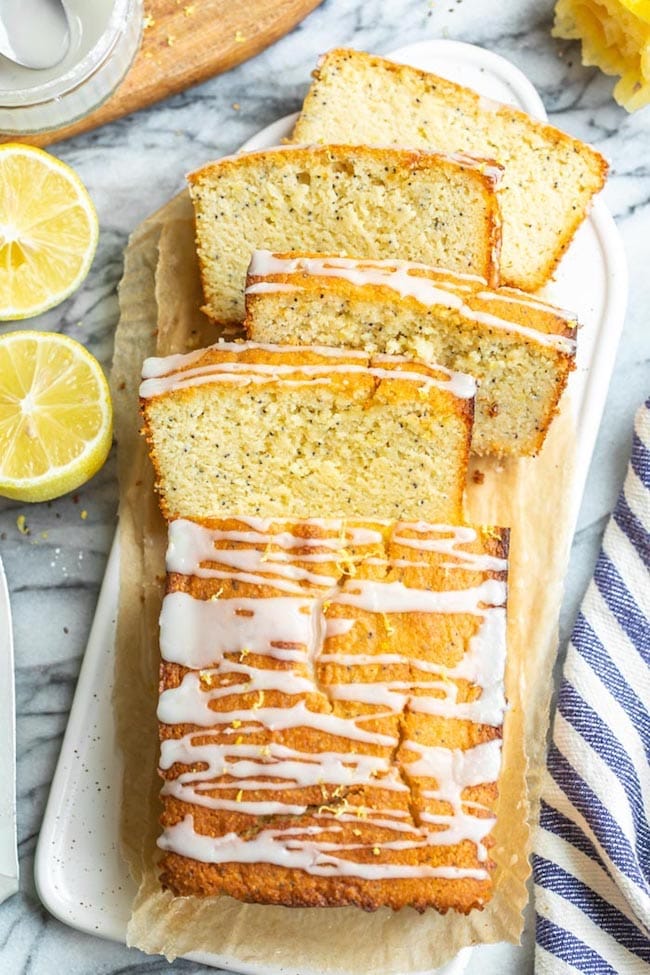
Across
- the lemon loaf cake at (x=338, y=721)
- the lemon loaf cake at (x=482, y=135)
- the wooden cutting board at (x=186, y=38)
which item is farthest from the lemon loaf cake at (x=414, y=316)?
the wooden cutting board at (x=186, y=38)

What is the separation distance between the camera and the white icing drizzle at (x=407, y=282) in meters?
3.40

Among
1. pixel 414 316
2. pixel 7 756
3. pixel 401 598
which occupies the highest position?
pixel 414 316

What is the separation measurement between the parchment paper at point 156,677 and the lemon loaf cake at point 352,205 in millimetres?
321

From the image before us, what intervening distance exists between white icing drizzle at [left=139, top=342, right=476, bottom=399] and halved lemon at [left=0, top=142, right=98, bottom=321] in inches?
22.7

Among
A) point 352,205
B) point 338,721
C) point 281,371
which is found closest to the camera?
point 338,721

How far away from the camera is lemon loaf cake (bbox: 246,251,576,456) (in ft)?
11.1

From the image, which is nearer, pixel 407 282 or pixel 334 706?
pixel 334 706

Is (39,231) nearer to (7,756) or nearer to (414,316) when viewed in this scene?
(414,316)

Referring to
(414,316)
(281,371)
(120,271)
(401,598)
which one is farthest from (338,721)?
(120,271)

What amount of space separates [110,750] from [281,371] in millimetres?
1287

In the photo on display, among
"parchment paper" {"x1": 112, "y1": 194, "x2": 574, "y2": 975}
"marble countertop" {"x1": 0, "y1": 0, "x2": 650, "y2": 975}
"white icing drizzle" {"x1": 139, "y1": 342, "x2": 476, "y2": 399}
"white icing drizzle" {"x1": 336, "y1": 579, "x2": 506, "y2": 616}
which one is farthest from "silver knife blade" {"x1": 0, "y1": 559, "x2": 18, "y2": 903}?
"white icing drizzle" {"x1": 336, "y1": 579, "x2": 506, "y2": 616}

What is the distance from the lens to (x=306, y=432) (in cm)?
345

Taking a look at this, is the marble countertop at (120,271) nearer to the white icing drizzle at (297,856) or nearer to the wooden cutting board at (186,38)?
the wooden cutting board at (186,38)

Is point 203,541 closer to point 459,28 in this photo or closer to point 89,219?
point 89,219
